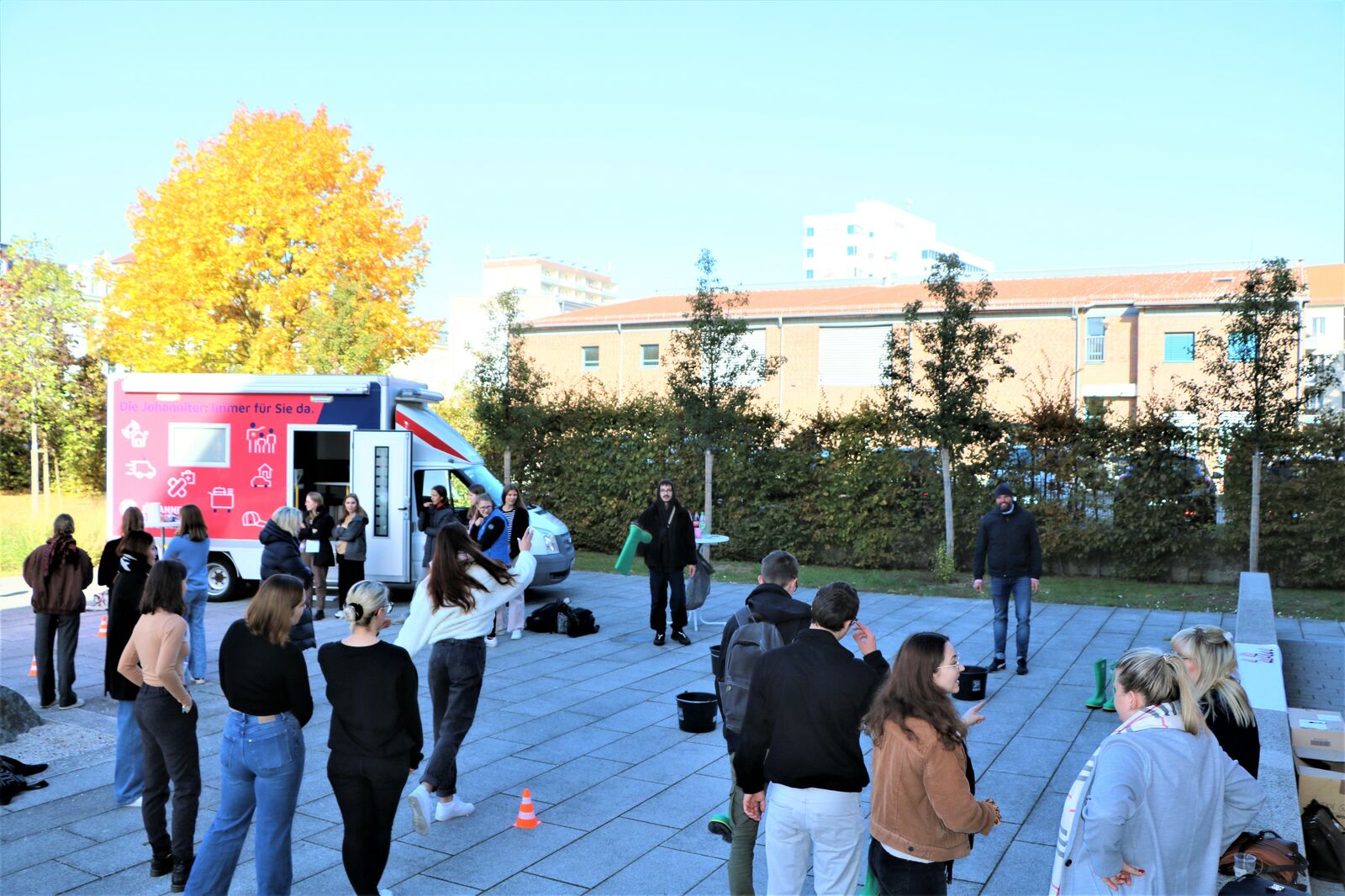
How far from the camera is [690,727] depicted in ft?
26.3

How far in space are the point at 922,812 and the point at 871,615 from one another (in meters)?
10.1

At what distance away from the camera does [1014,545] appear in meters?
9.89

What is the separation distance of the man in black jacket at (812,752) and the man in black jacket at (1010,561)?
6351mm

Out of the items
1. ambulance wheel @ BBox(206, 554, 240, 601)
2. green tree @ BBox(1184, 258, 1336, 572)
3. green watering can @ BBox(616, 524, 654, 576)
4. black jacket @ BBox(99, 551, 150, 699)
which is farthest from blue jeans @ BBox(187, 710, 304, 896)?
green tree @ BBox(1184, 258, 1336, 572)

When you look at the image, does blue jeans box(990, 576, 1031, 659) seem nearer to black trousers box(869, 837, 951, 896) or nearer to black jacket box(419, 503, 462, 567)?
black jacket box(419, 503, 462, 567)

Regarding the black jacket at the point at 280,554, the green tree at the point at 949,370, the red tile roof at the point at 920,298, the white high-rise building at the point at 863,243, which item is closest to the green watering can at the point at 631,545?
the black jacket at the point at 280,554

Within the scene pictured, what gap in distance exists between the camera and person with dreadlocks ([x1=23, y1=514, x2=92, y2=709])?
8.23 metres

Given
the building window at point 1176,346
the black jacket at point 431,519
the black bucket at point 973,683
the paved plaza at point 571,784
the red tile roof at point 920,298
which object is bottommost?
the paved plaza at point 571,784

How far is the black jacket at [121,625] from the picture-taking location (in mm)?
5801

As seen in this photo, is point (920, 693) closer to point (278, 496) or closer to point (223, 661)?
point (223, 661)

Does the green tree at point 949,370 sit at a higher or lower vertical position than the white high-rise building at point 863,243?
lower

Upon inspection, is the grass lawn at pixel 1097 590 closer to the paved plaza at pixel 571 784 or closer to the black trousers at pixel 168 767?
the paved plaza at pixel 571 784

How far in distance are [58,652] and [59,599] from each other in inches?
21.2

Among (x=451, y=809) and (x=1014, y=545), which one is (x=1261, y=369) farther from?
(x=451, y=809)
